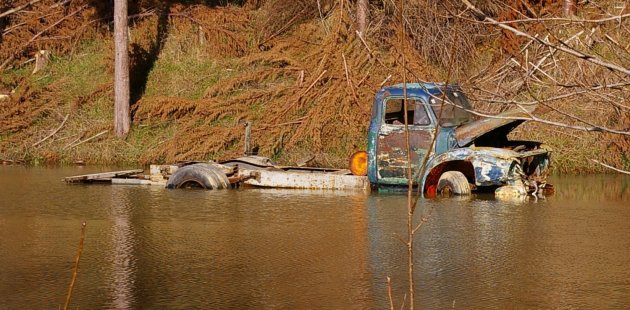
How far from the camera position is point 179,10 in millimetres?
29188

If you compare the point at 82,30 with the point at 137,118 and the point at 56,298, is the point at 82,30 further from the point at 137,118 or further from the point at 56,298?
the point at 56,298

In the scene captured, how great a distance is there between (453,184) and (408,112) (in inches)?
64.2

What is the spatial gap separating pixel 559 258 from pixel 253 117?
47.0ft

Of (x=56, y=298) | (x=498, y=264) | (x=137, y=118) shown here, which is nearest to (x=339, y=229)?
(x=498, y=264)

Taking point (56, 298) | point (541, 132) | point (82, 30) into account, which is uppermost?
point (82, 30)

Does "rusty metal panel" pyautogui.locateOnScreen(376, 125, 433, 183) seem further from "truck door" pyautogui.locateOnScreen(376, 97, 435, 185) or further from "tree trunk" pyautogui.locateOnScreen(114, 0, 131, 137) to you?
"tree trunk" pyautogui.locateOnScreen(114, 0, 131, 137)

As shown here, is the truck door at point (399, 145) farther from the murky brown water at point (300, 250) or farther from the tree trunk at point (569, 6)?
the tree trunk at point (569, 6)

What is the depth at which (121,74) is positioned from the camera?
24578mm

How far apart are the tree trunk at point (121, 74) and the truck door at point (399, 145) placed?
9744mm

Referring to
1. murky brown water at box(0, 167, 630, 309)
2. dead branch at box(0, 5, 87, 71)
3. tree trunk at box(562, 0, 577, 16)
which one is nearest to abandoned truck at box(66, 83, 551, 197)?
murky brown water at box(0, 167, 630, 309)

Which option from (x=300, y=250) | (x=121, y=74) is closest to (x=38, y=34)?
(x=121, y=74)

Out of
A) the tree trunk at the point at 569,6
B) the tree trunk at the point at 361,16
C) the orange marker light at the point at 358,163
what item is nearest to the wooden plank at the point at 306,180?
the orange marker light at the point at 358,163

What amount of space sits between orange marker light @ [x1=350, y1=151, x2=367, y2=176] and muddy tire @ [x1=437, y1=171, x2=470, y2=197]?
181 cm

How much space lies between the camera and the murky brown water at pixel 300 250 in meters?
8.66
